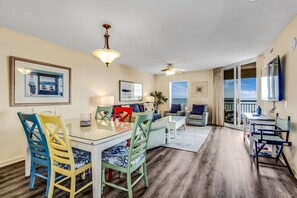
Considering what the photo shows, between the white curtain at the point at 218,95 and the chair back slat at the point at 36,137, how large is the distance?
5.90 meters

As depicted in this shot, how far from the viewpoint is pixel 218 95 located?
607 cm

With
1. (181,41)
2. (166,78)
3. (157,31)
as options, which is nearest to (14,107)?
(157,31)

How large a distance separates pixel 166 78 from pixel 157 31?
4.82m

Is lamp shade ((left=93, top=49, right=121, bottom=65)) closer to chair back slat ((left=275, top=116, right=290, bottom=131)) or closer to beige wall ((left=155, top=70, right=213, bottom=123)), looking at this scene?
chair back slat ((left=275, top=116, right=290, bottom=131))

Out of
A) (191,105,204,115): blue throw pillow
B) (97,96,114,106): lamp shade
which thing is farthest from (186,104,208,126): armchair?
(97,96,114,106): lamp shade

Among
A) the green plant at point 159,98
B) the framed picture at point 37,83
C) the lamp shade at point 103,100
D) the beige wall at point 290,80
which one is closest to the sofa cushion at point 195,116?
the green plant at point 159,98

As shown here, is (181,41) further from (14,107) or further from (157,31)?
(14,107)

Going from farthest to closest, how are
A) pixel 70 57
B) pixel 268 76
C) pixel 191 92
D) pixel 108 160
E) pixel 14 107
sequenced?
1. pixel 191 92
2. pixel 70 57
3. pixel 268 76
4. pixel 14 107
5. pixel 108 160

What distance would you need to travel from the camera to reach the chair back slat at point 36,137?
1.55 m

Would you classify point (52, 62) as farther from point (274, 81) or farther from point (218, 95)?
point (218, 95)

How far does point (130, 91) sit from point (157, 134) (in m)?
2.88

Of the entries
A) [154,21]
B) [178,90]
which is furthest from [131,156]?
[178,90]

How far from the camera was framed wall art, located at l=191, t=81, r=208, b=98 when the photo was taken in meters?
6.63

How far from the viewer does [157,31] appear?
8.95ft
